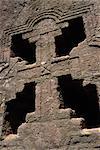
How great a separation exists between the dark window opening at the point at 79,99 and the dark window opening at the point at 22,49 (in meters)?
1.32

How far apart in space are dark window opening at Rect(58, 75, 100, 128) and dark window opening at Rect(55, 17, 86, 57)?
0.73 m

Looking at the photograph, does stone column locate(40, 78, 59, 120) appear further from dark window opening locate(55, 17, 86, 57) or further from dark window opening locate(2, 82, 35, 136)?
dark window opening locate(55, 17, 86, 57)

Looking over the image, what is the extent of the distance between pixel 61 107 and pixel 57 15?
2.19 meters

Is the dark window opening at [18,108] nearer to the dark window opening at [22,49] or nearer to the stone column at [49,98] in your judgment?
the stone column at [49,98]

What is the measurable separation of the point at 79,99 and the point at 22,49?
71.3 inches

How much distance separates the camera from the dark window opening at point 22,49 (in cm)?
667

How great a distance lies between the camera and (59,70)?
5676mm

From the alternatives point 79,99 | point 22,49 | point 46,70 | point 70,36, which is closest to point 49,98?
point 46,70

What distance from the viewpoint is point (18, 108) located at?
6.11m

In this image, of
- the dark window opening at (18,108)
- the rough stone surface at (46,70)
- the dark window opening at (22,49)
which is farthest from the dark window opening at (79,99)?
the dark window opening at (22,49)

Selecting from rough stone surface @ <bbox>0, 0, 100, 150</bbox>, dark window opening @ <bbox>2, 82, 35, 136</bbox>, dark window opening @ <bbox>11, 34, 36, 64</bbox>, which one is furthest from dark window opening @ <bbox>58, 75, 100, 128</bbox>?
dark window opening @ <bbox>11, 34, 36, 64</bbox>

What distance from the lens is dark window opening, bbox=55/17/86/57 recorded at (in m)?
6.22

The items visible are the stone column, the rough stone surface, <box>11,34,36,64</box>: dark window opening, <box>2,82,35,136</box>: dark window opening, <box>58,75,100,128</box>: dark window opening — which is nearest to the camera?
the rough stone surface

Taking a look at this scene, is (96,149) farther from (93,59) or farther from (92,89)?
(93,59)
